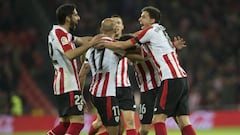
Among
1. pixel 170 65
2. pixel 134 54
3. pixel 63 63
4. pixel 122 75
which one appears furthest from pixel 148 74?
pixel 63 63

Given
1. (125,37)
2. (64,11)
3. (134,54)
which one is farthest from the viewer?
(125,37)

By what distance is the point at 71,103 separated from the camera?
966 cm

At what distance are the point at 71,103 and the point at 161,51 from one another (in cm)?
150

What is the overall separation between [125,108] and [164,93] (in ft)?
3.18

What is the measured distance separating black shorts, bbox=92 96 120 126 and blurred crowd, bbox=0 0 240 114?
8.81 metres

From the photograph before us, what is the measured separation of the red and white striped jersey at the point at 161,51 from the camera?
10148mm

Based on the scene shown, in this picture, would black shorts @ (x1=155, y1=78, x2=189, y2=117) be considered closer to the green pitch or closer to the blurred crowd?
the green pitch

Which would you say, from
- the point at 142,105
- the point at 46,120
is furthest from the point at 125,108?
the point at 46,120

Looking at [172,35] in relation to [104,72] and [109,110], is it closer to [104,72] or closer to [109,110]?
[104,72]

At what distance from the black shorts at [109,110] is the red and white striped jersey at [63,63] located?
464mm

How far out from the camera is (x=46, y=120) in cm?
1848

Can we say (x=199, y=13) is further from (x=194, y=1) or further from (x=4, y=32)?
(x=4, y=32)

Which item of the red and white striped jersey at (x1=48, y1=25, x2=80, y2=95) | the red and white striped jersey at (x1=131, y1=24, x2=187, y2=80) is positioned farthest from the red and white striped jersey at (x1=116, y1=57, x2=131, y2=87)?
the red and white striped jersey at (x1=48, y1=25, x2=80, y2=95)

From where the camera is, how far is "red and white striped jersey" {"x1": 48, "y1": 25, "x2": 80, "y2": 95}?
970cm
